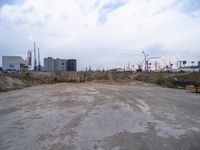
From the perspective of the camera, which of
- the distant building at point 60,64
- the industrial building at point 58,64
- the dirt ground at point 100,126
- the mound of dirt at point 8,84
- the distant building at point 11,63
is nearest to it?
the dirt ground at point 100,126

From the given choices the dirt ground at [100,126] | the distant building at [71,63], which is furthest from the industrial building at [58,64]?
the dirt ground at [100,126]

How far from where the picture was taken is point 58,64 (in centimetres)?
8581

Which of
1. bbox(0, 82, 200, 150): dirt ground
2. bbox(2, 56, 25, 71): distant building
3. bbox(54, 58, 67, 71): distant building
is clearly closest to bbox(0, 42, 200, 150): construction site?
bbox(0, 82, 200, 150): dirt ground

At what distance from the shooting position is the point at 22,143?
406 inches

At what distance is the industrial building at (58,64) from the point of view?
82312mm

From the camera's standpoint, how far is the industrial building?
82312mm

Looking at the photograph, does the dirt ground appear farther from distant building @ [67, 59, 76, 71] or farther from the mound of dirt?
distant building @ [67, 59, 76, 71]

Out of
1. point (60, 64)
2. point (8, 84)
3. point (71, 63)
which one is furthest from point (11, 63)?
point (60, 64)

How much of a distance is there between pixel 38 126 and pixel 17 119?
1.91 meters

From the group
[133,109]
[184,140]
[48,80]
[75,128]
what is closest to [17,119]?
[75,128]

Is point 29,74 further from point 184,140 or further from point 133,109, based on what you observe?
point 184,140

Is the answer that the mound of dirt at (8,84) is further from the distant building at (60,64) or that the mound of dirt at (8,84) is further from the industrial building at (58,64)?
the distant building at (60,64)

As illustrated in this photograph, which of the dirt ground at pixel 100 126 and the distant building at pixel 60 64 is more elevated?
the distant building at pixel 60 64

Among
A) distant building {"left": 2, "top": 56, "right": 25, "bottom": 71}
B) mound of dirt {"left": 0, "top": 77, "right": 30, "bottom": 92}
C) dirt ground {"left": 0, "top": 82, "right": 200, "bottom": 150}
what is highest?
distant building {"left": 2, "top": 56, "right": 25, "bottom": 71}
